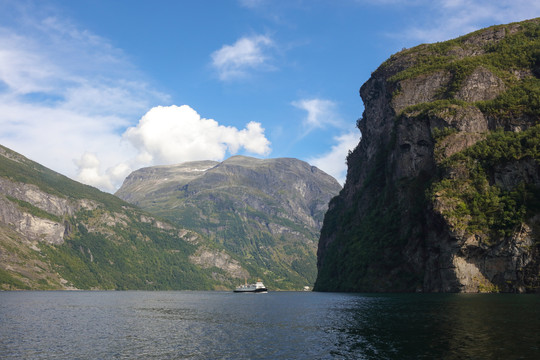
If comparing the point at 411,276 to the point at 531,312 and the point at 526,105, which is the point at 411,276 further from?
the point at 531,312

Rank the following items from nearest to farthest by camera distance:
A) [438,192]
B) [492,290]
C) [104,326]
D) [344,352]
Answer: [344,352], [104,326], [492,290], [438,192]

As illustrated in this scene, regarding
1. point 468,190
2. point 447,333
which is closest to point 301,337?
point 447,333

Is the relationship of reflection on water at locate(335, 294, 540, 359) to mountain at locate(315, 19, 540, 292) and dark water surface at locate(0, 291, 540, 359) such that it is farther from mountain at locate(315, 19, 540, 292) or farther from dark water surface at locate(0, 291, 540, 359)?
mountain at locate(315, 19, 540, 292)

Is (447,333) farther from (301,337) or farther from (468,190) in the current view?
(468,190)

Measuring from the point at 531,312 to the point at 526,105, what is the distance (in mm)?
114245

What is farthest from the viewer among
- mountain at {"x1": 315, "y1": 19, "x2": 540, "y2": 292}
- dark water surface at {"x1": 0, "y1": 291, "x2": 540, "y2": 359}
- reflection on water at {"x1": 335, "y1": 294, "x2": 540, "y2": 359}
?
mountain at {"x1": 315, "y1": 19, "x2": 540, "y2": 292}

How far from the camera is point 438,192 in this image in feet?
489

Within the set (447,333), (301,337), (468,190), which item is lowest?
(301,337)

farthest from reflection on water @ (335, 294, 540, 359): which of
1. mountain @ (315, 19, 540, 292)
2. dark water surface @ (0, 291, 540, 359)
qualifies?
mountain @ (315, 19, 540, 292)

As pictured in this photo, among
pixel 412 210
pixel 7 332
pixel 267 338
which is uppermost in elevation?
pixel 412 210

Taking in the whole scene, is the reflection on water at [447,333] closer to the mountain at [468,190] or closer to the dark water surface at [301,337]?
the dark water surface at [301,337]

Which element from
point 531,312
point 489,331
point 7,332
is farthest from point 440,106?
point 7,332

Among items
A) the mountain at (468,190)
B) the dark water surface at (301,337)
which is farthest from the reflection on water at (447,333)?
the mountain at (468,190)

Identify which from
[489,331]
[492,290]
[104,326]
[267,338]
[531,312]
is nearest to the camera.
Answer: [489,331]
